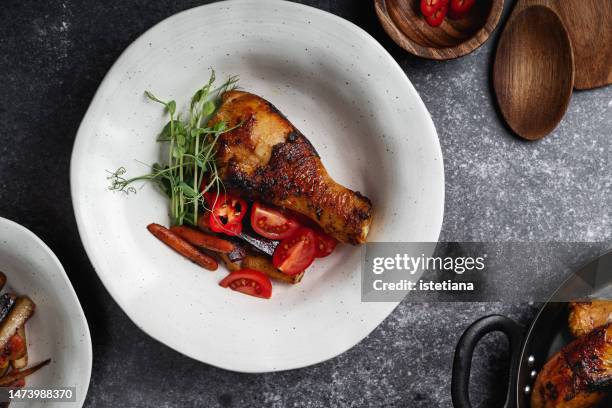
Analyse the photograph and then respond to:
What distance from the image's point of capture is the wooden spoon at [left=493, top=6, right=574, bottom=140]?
2.15 metres

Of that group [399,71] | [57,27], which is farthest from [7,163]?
[399,71]

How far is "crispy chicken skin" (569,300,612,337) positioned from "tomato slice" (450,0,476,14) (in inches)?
44.3

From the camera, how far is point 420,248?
→ 77.9 inches

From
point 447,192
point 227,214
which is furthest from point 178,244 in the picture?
A: point 447,192

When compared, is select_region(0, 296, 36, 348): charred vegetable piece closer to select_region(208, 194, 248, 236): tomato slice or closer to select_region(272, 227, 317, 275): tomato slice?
select_region(208, 194, 248, 236): tomato slice

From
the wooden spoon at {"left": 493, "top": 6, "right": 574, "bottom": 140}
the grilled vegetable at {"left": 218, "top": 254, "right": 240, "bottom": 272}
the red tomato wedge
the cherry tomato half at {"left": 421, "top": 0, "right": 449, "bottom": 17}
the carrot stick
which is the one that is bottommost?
the carrot stick

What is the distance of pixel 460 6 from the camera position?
2094 millimetres

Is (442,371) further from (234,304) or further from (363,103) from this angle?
(363,103)

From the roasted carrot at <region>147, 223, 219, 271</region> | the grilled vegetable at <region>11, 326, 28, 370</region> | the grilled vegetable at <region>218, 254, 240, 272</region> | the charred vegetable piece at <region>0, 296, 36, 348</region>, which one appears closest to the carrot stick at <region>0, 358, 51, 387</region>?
the grilled vegetable at <region>11, 326, 28, 370</region>

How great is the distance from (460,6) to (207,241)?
1.23m

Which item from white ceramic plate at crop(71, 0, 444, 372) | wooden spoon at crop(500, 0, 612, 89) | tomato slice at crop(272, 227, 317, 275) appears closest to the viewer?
white ceramic plate at crop(71, 0, 444, 372)

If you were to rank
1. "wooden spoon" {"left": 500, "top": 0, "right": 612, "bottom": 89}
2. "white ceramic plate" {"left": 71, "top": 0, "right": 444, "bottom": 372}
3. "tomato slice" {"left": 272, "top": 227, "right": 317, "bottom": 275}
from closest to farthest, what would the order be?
"white ceramic plate" {"left": 71, "top": 0, "right": 444, "bottom": 372} < "tomato slice" {"left": 272, "top": 227, "right": 317, "bottom": 275} < "wooden spoon" {"left": 500, "top": 0, "right": 612, "bottom": 89}

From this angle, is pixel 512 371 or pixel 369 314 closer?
pixel 369 314

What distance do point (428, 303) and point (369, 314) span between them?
35cm
